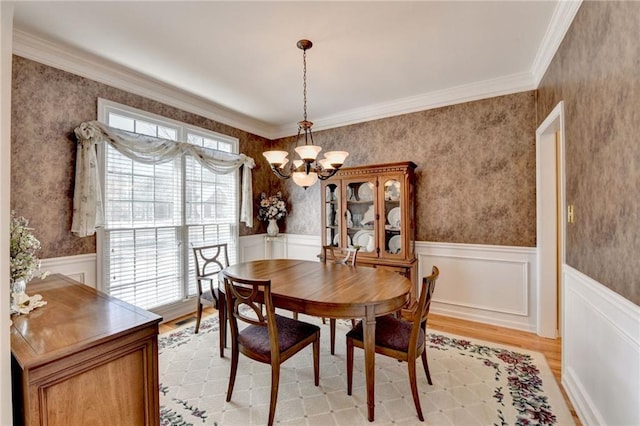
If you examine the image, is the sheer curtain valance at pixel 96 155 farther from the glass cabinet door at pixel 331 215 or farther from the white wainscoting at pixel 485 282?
the white wainscoting at pixel 485 282

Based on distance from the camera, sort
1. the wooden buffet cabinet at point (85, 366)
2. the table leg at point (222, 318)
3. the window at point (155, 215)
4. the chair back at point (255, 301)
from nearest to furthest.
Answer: the wooden buffet cabinet at point (85, 366) → the chair back at point (255, 301) → the table leg at point (222, 318) → the window at point (155, 215)

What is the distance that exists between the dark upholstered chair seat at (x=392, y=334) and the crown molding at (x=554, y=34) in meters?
2.35

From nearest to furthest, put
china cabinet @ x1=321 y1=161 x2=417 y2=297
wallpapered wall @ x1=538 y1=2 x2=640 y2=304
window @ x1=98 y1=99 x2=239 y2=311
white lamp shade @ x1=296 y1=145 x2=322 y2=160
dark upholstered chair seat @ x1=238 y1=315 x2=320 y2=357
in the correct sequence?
wallpapered wall @ x1=538 y1=2 x2=640 y2=304 → dark upholstered chair seat @ x1=238 y1=315 x2=320 y2=357 → white lamp shade @ x1=296 y1=145 x2=322 y2=160 → window @ x1=98 y1=99 x2=239 y2=311 → china cabinet @ x1=321 y1=161 x2=417 y2=297

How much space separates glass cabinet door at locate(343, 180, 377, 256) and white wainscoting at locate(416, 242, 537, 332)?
64cm

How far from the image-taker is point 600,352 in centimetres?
154

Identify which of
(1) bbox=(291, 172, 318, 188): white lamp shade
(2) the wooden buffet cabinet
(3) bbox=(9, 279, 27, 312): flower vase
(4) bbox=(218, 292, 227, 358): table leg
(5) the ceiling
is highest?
(5) the ceiling

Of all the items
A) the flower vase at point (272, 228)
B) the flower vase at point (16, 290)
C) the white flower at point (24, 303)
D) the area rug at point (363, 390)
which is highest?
the flower vase at point (272, 228)

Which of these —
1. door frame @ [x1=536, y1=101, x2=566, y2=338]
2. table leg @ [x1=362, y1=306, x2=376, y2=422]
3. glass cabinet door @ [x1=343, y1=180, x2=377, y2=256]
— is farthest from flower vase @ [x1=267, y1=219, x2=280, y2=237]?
door frame @ [x1=536, y1=101, x2=566, y2=338]

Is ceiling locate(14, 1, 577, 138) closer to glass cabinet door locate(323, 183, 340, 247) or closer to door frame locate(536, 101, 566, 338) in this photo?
door frame locate(536, 101, 566, 338)

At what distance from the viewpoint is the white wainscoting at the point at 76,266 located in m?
2.42

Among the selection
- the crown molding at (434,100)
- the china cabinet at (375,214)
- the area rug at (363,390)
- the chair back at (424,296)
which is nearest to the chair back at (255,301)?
the area rug at (363,390)

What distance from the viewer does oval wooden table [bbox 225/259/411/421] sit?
1.72m

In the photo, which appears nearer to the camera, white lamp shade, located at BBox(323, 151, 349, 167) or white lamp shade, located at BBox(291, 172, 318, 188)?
white lamp shade, located at BBox(323, 151, 349, 167)

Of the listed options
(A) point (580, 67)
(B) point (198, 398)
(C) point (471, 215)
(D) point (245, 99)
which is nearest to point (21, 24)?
(D) point (245, 99)
